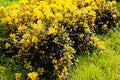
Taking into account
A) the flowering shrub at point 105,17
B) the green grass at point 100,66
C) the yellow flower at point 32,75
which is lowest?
the green grass at point 100,66

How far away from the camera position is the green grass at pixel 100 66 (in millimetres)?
6250

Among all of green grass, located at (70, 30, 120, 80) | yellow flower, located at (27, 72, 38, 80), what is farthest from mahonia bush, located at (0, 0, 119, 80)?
green grass, located at (70, 30, 120, 80)

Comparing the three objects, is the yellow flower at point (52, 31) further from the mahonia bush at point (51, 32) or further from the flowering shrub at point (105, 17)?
the flowering shrub at point (105, 17)

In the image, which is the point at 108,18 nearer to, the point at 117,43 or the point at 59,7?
the point at 117,43

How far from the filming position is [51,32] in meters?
5.86

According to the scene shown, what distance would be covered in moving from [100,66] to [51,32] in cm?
137

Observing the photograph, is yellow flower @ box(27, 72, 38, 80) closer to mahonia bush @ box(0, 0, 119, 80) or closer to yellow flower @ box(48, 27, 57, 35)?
mahonia bush @ box(0, 0, 119, 80)

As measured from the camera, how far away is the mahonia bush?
588cm

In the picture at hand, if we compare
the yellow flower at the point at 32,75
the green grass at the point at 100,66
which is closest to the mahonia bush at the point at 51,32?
the yellow flower at the point at 32,75

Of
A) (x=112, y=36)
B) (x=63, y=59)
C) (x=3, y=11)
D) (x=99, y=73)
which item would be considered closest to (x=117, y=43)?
(x=112, y=36)

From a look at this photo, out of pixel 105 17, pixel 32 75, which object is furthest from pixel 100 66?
pixel 105 17

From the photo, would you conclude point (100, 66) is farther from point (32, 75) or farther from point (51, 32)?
point (32, 75)

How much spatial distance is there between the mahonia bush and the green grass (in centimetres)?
20

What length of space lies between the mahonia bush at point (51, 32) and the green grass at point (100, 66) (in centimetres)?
20
